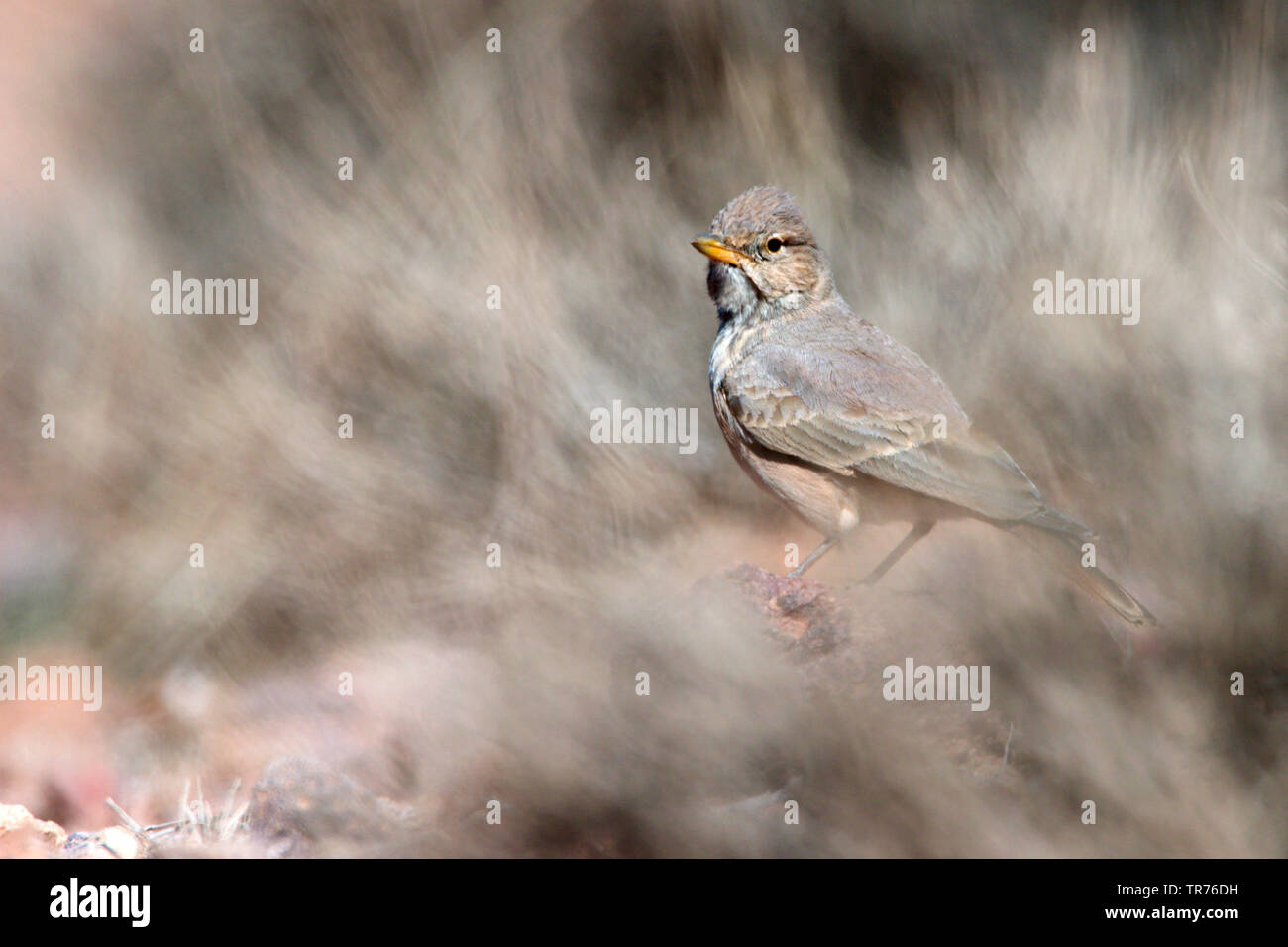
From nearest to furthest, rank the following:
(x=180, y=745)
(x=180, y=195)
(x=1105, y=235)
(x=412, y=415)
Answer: (x=1105, y=235)
(x=180, y=745)
(x=412, y=415)
(x=180, y=195)

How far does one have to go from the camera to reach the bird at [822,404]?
9.75ft

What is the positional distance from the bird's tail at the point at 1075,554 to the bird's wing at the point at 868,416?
80 mm

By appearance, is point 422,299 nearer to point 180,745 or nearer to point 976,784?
point 180,745

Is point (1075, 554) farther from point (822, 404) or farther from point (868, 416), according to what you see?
point (822, 404)

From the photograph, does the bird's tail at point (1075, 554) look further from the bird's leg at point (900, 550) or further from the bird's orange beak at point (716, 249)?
the bird's orange beak at point (716, 249)

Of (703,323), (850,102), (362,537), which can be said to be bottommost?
(362,537)

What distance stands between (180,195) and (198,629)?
50.3 inches

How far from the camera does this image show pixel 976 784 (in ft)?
7.06

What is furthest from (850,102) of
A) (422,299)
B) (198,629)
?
(198,629)

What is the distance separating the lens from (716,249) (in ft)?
10.9

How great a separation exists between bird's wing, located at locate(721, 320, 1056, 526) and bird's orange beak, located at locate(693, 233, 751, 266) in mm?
256

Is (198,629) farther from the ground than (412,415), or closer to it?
closer to it

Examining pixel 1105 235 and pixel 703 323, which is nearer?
pixel 1105 235

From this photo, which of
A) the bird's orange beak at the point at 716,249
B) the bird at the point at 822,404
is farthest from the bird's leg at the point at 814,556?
the bird's orange beak at the point at 716,249
